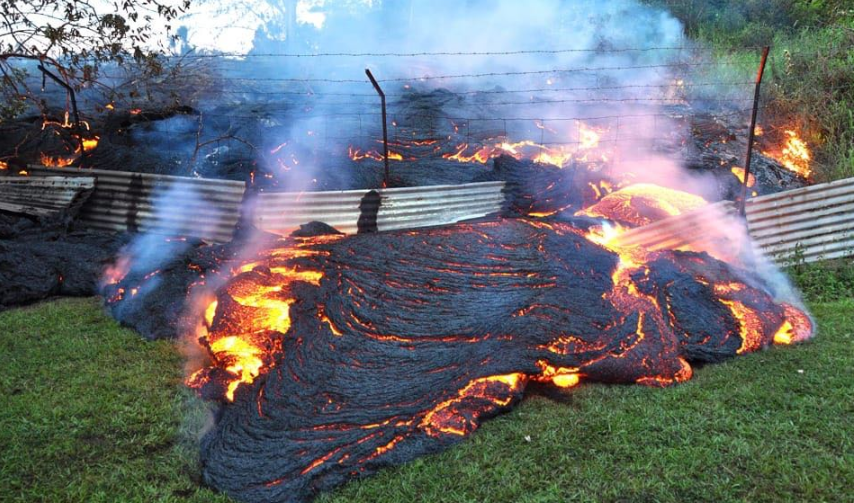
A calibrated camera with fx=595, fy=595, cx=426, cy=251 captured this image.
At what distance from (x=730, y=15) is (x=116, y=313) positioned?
15.8 m

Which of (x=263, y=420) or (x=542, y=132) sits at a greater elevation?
(x=542, y=132)

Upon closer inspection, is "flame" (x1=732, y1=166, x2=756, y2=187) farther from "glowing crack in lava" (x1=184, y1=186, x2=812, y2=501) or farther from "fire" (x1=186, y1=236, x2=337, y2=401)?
"fire" (x1=186, y1=236, x2=337, y2=401)

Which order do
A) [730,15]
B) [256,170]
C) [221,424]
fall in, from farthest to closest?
[730,15], [256,170], [221,424]

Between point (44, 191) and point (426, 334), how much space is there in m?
5.76

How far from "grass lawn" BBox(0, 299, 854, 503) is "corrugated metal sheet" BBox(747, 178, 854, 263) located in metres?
2.36

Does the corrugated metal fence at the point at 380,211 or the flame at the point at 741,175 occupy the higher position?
the flame at the point at 741,175

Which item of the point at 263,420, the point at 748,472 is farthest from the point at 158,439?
the point at 748,472

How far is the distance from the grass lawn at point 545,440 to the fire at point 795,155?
16.7ft

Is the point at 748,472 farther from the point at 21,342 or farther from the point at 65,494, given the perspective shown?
the point at 21,342

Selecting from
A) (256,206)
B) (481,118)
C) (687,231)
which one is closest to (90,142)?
(256,206)

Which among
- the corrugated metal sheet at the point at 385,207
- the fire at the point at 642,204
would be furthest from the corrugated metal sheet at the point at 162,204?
the fire at the point at 642,204

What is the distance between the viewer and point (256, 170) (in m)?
7.93

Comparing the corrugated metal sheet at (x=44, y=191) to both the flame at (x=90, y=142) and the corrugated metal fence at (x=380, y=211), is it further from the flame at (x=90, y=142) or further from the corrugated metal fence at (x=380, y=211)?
the flame at (x=90, y=142)

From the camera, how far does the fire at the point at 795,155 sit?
8930mm
